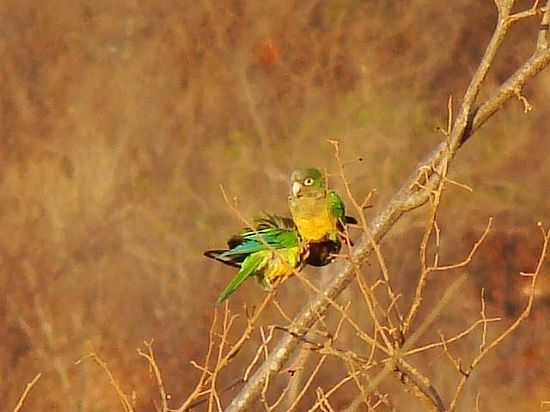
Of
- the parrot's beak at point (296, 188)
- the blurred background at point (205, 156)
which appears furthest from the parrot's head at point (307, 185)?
the blurred background at point (205, 156)

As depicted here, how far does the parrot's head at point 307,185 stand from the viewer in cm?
128

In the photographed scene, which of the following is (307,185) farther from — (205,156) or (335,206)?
(205,156)

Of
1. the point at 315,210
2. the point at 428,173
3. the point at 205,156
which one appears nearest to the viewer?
the point at 428,173

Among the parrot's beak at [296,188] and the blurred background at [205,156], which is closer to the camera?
the parrot's beak at [296,188]

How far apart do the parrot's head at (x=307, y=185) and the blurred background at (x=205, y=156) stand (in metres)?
1.46

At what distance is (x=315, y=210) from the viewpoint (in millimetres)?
1254

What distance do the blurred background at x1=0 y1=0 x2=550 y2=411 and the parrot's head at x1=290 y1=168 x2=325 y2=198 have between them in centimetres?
146

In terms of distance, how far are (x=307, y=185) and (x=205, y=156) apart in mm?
1582

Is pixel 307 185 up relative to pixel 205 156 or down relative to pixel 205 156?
up

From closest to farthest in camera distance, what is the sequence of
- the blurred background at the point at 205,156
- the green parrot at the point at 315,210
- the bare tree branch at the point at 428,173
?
1. the bare tree branch at the point at 428,173
2. the green parrot at the point at 315,210
3. the blurred background at the point at 205,156

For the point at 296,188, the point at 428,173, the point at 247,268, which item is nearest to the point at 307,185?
the point at 296,188

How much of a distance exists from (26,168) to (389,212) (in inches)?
76.2

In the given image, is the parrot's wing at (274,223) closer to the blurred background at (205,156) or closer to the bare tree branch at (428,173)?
the bare tree branch at (428,173)

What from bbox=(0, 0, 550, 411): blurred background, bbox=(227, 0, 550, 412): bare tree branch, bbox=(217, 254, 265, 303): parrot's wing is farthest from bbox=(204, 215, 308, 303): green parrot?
bbox=(0, 0, 550, 411): blurred background
